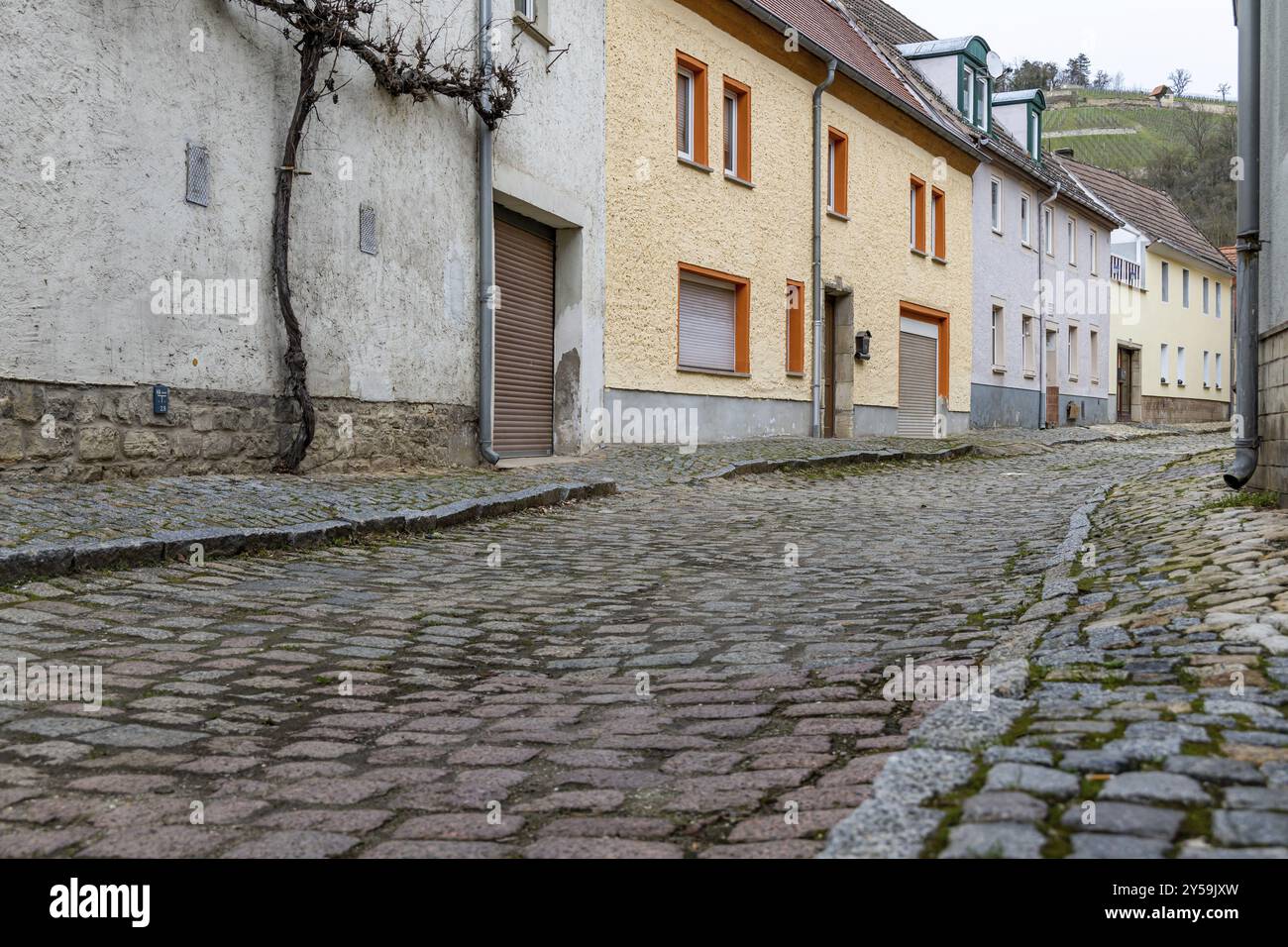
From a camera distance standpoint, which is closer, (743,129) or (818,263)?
(743,129)

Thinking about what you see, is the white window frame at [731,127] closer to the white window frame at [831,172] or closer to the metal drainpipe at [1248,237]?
A: the white window frame at [831,172]

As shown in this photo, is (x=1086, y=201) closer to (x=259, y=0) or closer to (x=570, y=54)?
(x=570, y=54)

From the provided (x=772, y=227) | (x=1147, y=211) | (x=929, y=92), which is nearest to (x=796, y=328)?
(x=772, y=227)

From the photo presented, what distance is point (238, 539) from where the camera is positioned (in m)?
7.00

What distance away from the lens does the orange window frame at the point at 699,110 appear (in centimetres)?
1752

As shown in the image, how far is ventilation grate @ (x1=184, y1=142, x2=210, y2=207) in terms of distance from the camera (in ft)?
29.3

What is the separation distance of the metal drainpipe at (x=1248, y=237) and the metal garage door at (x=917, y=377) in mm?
16151

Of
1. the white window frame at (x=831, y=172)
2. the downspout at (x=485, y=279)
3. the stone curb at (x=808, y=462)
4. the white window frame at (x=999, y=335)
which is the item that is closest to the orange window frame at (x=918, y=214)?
the white window frame at (x=831, y=172)

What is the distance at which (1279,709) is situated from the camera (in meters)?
3.26

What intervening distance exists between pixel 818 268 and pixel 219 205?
1268 centimetres

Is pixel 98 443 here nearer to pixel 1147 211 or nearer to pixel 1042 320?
pixel 1042 320

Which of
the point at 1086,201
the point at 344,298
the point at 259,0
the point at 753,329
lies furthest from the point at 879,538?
the point at 1086,201

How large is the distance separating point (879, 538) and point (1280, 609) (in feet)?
14.0

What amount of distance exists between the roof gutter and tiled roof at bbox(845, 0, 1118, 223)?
1.72ft
